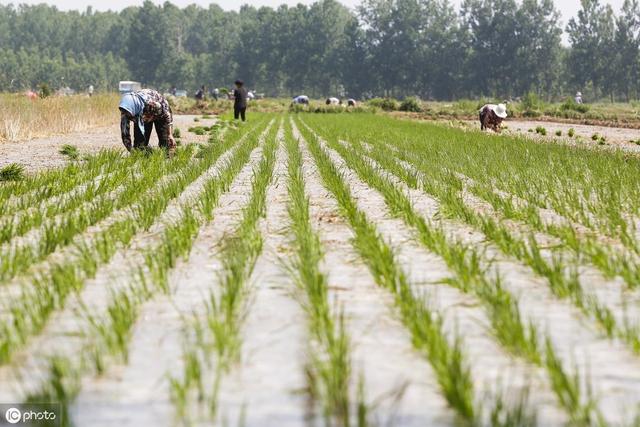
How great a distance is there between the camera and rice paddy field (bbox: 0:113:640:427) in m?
2.51

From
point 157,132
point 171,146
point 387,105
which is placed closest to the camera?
point 171,146

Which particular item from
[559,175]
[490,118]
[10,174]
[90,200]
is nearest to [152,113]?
[10,174]

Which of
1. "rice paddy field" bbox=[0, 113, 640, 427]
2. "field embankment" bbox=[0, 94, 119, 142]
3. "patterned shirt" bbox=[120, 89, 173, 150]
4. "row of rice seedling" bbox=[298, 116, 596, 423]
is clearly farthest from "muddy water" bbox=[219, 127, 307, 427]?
"field embankment" bbox=[0, 94, 119, 142]

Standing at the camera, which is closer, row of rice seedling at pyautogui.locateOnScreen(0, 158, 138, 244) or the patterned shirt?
row of rice seedling at pyautogui.locateOnScreen(0, 158, 138, 244)

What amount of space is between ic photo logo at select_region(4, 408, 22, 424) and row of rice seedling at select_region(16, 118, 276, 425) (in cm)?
5

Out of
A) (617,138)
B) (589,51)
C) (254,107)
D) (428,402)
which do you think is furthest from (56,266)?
(589,51)

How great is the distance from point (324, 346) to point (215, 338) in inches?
17.0

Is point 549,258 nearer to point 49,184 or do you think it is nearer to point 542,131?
point 49,184

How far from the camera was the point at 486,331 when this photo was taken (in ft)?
10.8

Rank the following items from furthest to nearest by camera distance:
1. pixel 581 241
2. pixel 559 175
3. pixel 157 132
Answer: pixel 157 132 < pixel 559 175 < pixel 581 241

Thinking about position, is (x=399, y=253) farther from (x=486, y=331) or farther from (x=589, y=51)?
(x=589, y=51)

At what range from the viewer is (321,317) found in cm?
331

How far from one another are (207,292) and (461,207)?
320cm

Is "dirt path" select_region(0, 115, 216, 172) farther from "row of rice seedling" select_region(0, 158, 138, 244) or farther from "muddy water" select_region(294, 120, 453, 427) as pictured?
"muddy water" select_region(294, 120, 453, 427)
